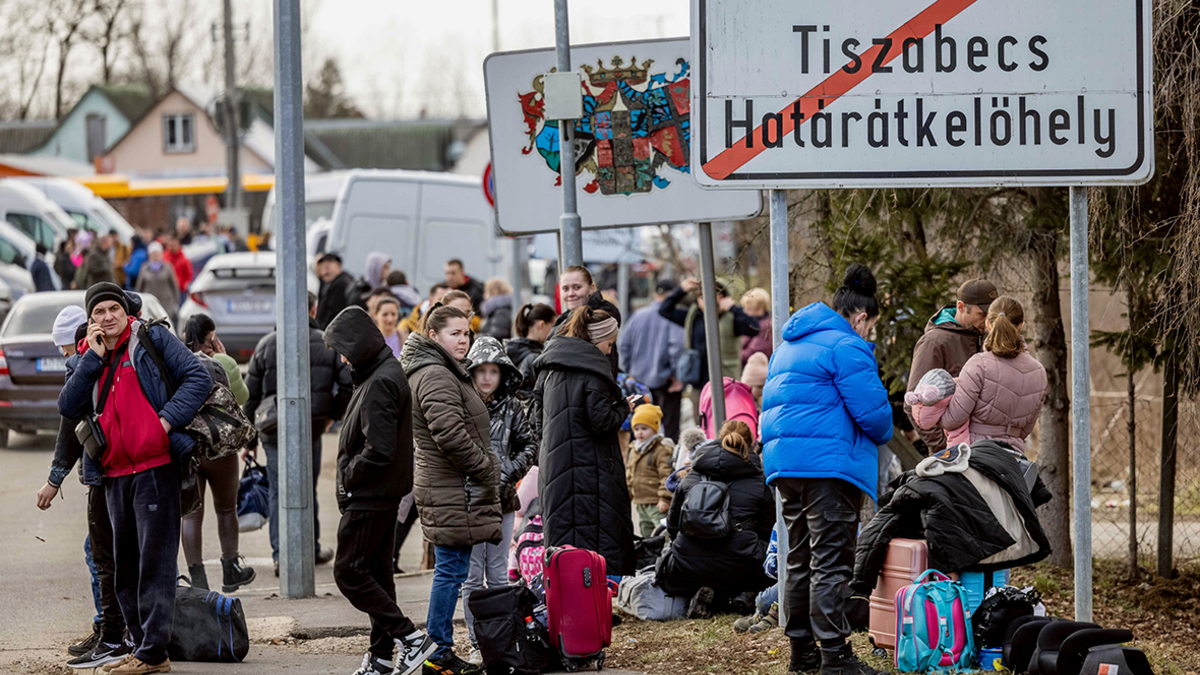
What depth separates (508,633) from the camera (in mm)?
6805

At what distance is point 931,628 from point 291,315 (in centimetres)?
450

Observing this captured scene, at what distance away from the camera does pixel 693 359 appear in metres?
13.9

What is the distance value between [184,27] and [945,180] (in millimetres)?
65557

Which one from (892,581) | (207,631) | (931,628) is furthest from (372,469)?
(931,628)

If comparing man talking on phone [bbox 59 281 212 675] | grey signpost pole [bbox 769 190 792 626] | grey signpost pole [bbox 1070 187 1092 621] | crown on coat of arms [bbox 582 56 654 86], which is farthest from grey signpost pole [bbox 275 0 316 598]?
grey signpost pole [bbox 1070 187 1092 621]

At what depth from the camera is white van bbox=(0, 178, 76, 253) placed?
29469 mm

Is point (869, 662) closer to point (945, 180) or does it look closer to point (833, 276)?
point (945, 180)

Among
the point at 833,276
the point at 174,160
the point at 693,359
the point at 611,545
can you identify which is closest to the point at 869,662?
the point at 611,545

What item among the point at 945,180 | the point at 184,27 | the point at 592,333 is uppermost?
the point at 184,27

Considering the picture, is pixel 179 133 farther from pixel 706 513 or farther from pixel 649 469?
pixel 706 513

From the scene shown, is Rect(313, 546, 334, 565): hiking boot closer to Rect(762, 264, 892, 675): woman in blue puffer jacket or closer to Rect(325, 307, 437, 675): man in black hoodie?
Rect(325, 307, 437, 675): man in black hoodie

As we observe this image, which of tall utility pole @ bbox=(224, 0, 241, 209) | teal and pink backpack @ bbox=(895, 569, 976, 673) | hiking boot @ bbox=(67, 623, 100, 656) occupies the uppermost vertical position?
tall utility pole @ bbox=(224, 0, 241, 209)

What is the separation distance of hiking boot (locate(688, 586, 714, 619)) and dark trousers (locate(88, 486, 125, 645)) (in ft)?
10.1

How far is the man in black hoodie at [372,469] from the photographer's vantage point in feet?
21.2
